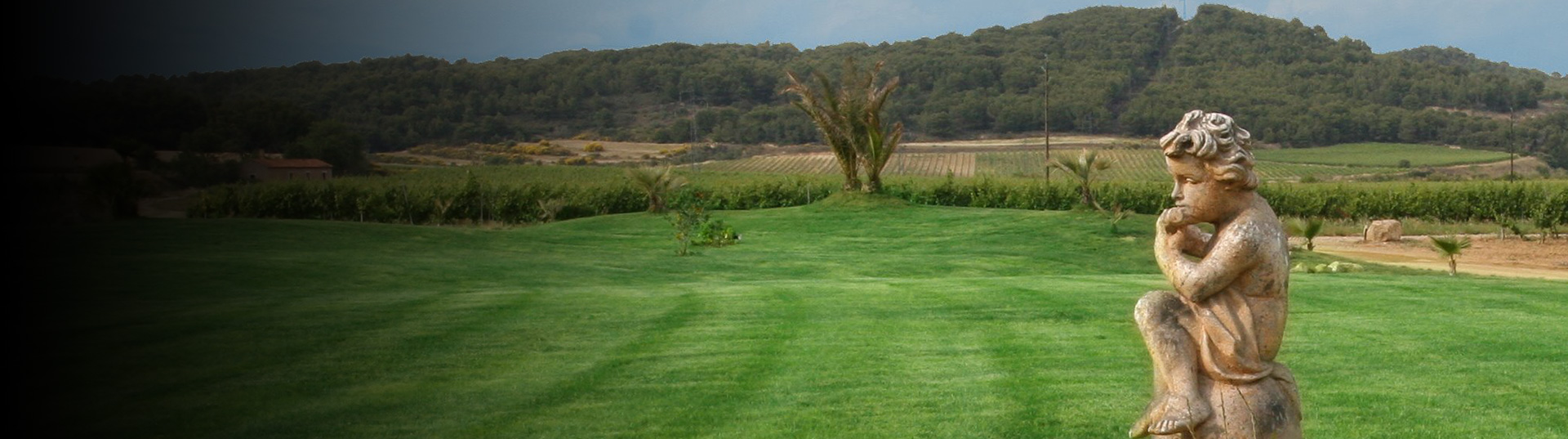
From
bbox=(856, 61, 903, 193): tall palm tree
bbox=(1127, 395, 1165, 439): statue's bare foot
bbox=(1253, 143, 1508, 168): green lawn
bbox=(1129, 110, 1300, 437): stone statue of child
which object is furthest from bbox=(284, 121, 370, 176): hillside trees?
bbox=(1253, 143, 1508, 168): green lawn

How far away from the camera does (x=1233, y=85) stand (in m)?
106

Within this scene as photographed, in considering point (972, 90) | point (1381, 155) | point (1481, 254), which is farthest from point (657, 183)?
point (972, 90)

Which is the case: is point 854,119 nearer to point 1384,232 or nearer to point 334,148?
point 1384,232

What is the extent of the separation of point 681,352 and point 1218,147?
739 centimetres

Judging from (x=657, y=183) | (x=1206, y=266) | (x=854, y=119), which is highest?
(x=854, y=119)

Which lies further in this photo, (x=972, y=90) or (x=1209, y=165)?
(x=972, y=90)

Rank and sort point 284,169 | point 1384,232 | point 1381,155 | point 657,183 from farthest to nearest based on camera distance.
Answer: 1. point 1381,155
2. point 284,169
3. point 657,183
4. point 1384,232

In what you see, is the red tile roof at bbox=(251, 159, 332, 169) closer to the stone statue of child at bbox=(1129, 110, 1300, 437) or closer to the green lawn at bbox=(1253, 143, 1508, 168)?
the stone statue of child at bbox=(1129, 110, 1300, 437)

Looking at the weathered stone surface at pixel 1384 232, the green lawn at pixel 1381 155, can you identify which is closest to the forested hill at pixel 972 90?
the green lawn at pixel 1381 155

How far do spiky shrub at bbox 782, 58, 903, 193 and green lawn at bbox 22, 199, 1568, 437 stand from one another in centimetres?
1814

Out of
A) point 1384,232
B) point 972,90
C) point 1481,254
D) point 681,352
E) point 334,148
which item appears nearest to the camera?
point 681,352

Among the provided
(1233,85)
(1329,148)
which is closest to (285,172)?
(1329,148)

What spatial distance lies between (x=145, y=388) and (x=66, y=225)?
35.0ft

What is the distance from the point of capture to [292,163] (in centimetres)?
4275
